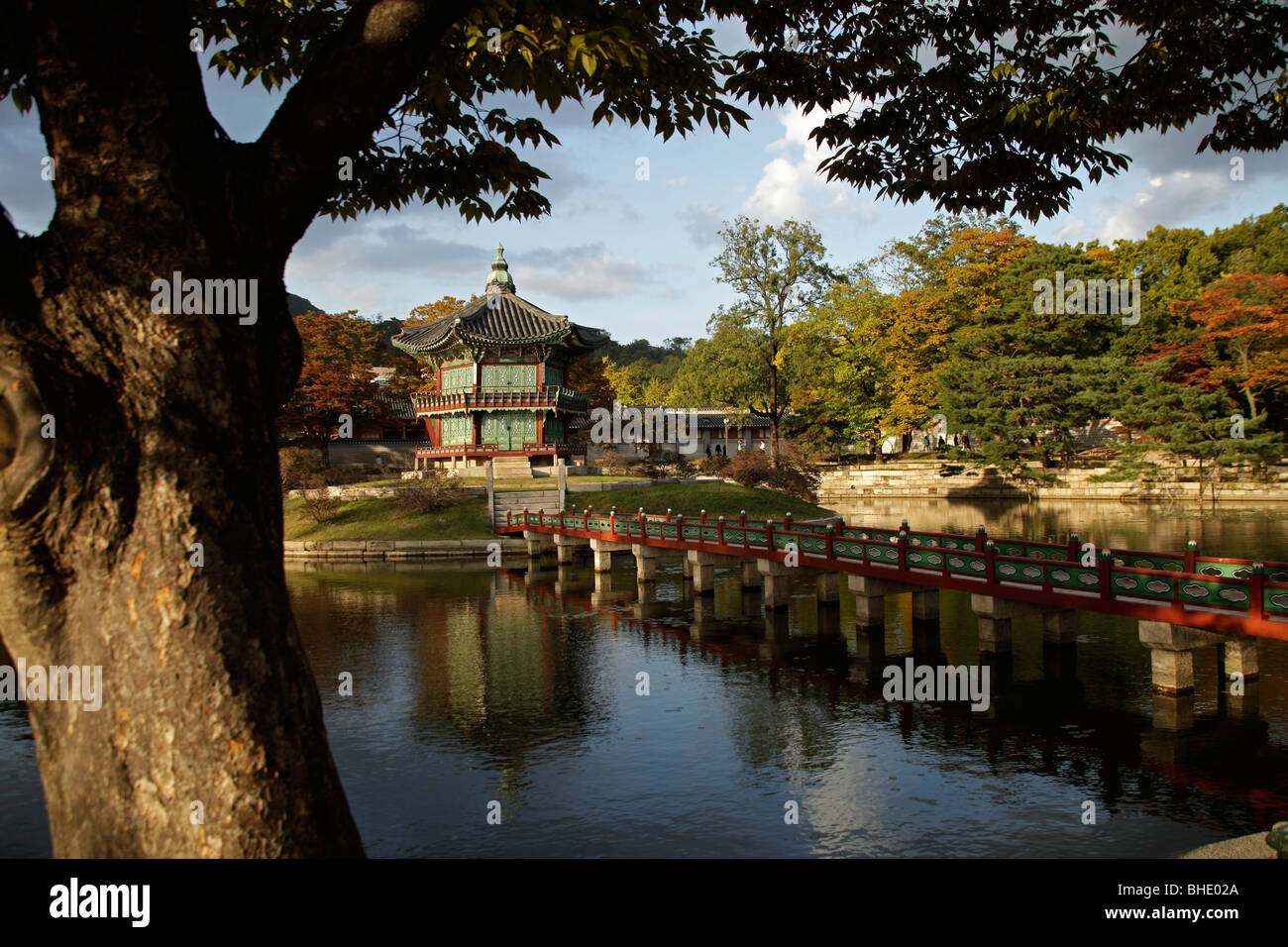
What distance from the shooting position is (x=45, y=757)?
390 cm

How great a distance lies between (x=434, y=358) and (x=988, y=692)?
1821 inches

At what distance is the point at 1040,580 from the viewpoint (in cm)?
1573

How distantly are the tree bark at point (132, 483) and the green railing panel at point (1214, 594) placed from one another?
13963 millimetres

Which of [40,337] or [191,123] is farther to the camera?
[191,123]

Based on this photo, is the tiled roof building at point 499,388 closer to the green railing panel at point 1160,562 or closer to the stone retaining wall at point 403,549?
the stone retaining wall at point 403,549

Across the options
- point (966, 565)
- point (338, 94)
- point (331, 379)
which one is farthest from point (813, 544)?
point (331, 379)

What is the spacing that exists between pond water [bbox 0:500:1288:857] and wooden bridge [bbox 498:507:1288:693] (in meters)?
0.72

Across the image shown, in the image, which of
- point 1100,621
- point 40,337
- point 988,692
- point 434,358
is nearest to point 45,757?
point 40,337

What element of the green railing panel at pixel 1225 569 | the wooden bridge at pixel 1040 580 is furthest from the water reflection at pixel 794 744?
the green railing panel at pixel 1225 569

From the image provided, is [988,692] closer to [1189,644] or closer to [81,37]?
[1189,644]

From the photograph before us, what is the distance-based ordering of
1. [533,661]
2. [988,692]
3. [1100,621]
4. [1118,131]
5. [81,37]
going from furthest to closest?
[1100,621]
[533,661]
[988,692]
[1118,131]
[81,37]

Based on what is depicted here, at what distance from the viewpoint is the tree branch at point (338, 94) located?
4.16 m

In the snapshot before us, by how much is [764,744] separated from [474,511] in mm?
28484

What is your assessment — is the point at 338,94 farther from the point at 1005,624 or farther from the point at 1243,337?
the point at 1243,337
